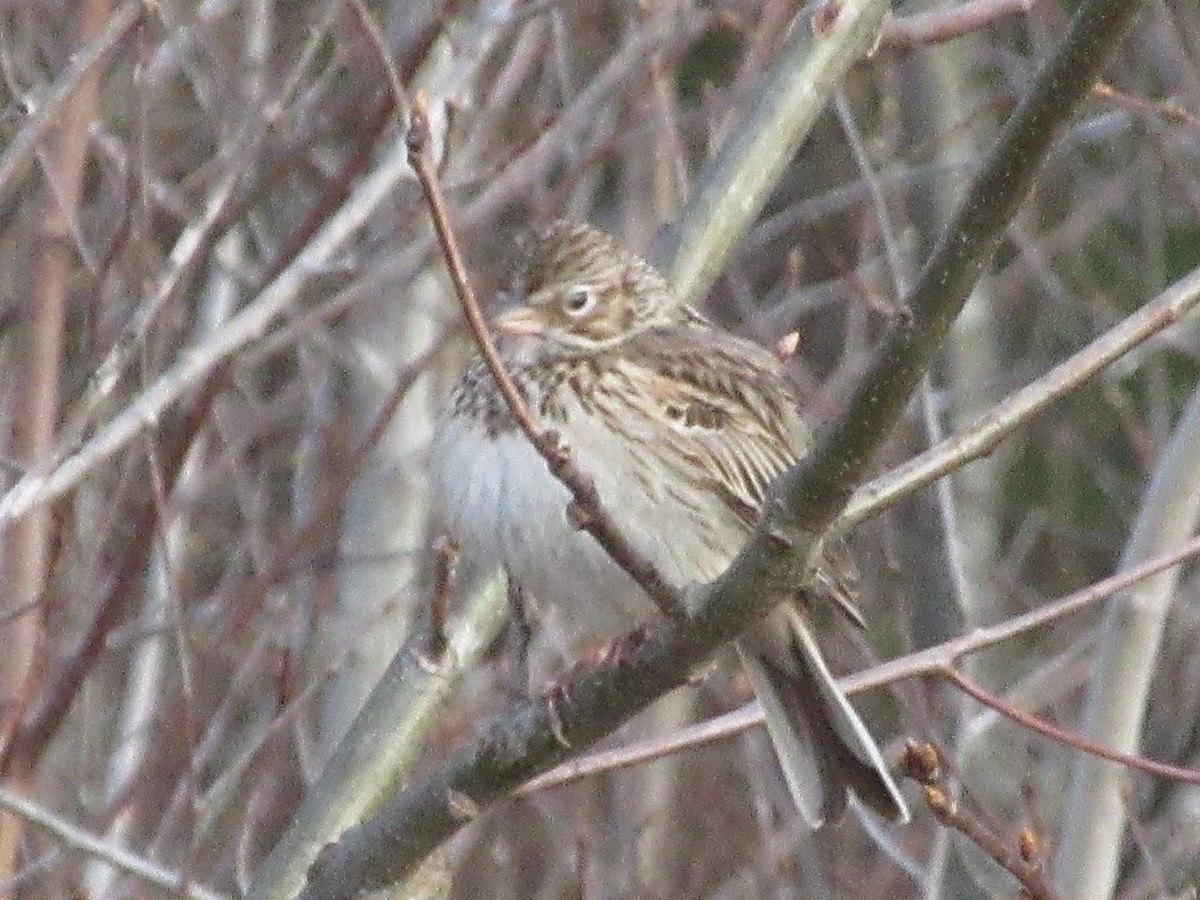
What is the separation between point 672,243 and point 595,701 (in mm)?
1752

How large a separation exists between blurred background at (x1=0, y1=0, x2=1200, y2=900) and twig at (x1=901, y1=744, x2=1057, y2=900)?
109 centimetres

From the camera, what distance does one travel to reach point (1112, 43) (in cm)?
298

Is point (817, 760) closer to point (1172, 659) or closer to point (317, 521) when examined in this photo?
point (317, 521)

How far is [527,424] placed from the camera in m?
3.42

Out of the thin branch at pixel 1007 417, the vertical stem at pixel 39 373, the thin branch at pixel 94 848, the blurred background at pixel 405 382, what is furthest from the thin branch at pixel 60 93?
the thin branch at pixel 1007 417

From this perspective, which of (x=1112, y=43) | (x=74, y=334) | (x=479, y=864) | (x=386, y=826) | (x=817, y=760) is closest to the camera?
(x=1112, y=43)

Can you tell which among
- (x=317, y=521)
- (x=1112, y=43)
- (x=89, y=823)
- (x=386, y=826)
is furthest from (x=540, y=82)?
(x=1112, y=43)

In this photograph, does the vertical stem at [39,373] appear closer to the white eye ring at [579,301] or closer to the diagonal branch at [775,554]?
the white eye ring at [579,301]

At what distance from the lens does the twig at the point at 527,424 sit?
3094 mm

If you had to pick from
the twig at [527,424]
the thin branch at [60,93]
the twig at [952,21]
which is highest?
the thin branch at [60,93]

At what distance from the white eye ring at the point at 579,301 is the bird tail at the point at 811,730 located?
72cm

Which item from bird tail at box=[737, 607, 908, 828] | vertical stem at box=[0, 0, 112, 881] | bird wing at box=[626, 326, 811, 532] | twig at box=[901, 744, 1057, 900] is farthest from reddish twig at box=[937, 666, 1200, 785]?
vertical stem at box=[0, 0, 112, 881]

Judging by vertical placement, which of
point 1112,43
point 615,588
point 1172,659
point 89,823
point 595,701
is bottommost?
point 1172,659

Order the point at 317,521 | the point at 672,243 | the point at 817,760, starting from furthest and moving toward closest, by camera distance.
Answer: the point at 317,521 < the point at 672,243 < the point at 817,760
